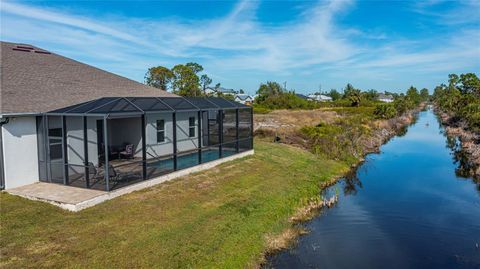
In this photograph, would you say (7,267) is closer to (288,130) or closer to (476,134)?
(288,130)

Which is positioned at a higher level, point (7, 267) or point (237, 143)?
point (237, 143)

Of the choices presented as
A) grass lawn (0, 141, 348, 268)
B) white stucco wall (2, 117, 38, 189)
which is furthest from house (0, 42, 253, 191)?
grass lawn (0, 141, 348, 268)

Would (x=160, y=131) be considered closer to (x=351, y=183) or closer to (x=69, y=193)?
(x=69, y=193)

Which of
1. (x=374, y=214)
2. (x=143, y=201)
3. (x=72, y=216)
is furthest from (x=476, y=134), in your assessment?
(x=72, y=216)

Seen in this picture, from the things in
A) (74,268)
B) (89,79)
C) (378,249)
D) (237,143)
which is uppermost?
(89,79)

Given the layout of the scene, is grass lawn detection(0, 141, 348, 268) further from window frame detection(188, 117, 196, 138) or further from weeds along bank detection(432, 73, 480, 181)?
weeds along bank detection(432, 73, 480, 181)

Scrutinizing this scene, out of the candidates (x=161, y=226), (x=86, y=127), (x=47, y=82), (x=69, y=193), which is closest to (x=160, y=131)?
(x=47, y=82)

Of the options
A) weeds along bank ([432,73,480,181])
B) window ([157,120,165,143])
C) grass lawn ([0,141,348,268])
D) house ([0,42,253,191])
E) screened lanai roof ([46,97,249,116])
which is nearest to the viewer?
grass lawn ([0,141,348,268])
